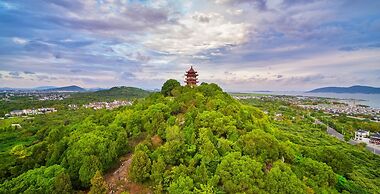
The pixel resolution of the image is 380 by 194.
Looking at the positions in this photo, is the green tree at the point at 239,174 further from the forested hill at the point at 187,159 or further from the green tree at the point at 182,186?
the green tree at the point at 182,186

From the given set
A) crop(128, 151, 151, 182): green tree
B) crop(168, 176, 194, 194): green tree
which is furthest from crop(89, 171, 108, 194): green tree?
crop(168, 176, 194, 194): green tree

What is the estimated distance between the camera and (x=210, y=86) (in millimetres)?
33719

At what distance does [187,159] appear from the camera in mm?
19891

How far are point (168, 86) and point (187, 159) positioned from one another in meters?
16.5

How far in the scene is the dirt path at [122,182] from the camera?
Result: 18498mm

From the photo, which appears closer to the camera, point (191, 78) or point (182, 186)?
point (182, 186)

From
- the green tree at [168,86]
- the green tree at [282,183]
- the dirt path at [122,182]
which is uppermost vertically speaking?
the green tree at [168,86]

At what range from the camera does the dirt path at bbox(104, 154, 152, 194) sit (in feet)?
60.7

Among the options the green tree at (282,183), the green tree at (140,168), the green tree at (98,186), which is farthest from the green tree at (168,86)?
the green tree at (282,183)

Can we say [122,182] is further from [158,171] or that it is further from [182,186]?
[182,186]

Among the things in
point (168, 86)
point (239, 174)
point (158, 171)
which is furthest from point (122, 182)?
point (168, 86)

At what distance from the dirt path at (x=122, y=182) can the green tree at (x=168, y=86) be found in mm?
14615

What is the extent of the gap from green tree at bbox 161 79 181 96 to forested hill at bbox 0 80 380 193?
19.2 ft

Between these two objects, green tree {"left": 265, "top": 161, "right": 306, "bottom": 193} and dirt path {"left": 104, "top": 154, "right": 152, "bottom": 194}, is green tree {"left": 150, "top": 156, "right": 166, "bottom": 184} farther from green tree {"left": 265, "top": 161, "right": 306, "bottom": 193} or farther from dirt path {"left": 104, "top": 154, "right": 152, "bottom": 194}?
green tree {"left": 265, "top": 161, "right": 306, "bottom": 193}
